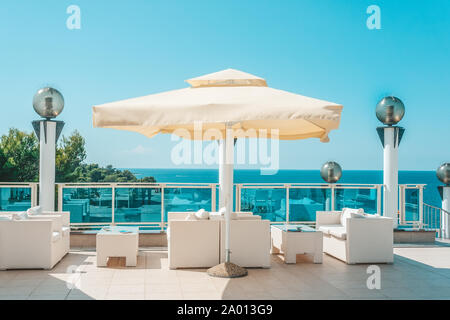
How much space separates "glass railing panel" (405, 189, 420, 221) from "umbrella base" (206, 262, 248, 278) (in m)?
5.09

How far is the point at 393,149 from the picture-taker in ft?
29.2

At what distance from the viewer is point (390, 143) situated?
351 inches

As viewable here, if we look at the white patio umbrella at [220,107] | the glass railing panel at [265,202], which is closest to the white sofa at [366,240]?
the white patio umbrella at [220,107]

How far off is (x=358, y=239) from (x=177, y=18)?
13360 millimetres

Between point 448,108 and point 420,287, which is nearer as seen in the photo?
point 420,287

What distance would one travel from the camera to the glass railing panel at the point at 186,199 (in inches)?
324

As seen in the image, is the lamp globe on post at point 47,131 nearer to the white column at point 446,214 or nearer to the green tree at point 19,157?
the white column at point 446,214

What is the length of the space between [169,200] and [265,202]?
188 centimetres

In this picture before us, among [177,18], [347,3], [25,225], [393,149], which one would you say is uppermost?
[177,18]

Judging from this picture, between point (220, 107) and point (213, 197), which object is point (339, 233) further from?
point (220, 107)

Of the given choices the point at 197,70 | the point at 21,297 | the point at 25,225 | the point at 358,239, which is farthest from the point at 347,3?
the point at 197,70

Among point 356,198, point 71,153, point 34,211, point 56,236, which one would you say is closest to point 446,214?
point 356,198

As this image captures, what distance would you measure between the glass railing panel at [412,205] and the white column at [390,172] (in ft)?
2.08
